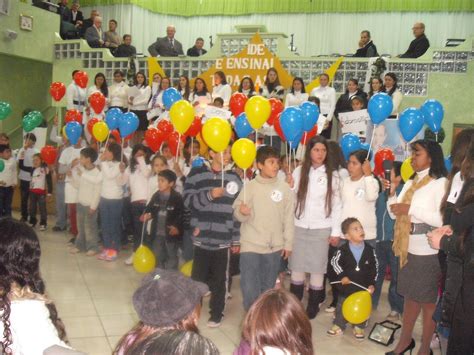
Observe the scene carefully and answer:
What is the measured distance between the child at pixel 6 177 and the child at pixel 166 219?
3319 millimetres

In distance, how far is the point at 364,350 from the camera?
418 centimetres

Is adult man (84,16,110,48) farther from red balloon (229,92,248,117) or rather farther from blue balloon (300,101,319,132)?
blue balloon (300,101,319,132)

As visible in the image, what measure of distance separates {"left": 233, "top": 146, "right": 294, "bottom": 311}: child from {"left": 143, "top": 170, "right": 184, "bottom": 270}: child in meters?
1.31

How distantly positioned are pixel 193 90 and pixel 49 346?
23.5 ft

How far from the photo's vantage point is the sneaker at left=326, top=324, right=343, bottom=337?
4.45 m

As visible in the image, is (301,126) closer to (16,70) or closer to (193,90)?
(193,90)

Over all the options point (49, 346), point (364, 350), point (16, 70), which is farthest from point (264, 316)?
point (16, 70)

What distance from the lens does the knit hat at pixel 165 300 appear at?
1695 millimetres

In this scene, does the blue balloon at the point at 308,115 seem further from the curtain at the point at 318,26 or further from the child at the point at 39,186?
the curtain at the point at 318,26

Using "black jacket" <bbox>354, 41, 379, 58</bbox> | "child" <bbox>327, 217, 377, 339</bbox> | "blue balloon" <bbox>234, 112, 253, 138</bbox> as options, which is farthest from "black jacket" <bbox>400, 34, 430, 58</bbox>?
"child" <bbox>327, 217, 377, 339</bbox>

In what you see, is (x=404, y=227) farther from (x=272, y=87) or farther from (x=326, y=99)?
(x=272, y=87)

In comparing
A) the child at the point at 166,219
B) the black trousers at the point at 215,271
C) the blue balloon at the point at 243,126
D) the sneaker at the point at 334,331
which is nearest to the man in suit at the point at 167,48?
the blue balloon at the point at 243,126

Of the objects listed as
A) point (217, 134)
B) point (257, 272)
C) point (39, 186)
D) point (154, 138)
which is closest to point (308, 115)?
point (217, 134)

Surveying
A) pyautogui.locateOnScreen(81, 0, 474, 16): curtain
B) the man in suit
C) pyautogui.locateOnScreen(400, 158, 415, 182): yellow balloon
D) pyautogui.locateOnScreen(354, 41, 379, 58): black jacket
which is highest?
pyautogui.locateOnScreen(81, 0, 474, 16): curtain
